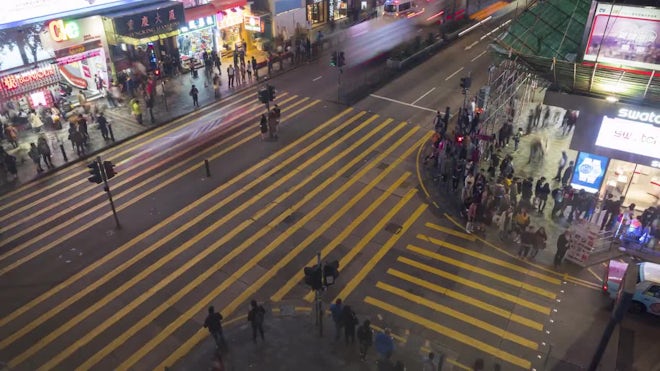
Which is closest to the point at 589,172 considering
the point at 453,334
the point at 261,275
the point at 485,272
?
the point at 485,272

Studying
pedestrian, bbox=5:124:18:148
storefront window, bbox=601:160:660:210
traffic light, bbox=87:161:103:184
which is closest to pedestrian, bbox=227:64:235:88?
pedestrian, bbox=5:124:18:148

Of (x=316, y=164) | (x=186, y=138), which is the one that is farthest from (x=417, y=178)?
(x=186, y=138)

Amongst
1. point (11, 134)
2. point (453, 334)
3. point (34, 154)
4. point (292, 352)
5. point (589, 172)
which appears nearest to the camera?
point (292, 352)

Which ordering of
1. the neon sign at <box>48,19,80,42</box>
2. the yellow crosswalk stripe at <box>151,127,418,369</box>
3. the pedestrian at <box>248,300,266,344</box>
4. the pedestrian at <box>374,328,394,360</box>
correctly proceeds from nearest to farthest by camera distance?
the pedestrian at <box>374,328,394,360</box>
the pedestrian at <box>248,300,266,344</box>
the yellow crosswalk stripe at <box>151,127,418,369</box>
the neon sign at <box>48,19,80,42</box>

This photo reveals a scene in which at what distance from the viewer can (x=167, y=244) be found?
61.1 ft

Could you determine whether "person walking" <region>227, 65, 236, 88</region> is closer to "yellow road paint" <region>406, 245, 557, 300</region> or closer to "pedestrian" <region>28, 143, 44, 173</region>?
"pedestrian" <region>28, 143, 44, 173</region>

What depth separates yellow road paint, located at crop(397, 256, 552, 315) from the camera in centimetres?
1569

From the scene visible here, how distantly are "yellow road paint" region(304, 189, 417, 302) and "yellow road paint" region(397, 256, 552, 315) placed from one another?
5.14 feet

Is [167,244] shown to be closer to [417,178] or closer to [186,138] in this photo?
[186,138]

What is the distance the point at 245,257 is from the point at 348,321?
18.8 feet

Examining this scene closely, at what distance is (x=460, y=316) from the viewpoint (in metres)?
15.3

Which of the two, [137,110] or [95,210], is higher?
[137,110]

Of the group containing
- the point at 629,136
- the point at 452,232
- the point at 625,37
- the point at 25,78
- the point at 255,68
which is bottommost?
the point at 452,232

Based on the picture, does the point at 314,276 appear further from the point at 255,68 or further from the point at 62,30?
the point at 255,68
